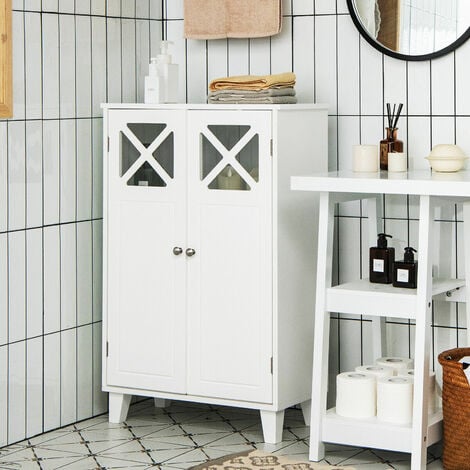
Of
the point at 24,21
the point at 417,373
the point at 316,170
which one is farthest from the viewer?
the point at 316,170

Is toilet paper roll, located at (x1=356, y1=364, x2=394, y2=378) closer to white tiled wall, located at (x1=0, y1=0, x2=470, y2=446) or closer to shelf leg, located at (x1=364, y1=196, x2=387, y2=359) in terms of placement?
shelf leg, located at (x1=364, y1=196, x2=387, y2=359)

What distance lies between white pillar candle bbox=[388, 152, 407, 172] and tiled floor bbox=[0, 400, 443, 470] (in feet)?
3.24

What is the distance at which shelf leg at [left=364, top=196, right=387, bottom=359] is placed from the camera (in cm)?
391

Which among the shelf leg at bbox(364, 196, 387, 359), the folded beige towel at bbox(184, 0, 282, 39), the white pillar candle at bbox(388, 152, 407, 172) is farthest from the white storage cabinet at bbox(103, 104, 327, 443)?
the folded beige towel at bbox(184, 0, 282, 39)

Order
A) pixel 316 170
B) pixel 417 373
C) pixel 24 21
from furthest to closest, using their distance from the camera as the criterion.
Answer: pixel 316 170
pixel 24 21
pixel 417 373

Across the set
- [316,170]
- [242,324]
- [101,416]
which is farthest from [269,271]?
[101,416]

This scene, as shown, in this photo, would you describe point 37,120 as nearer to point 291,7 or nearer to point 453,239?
point 291,7

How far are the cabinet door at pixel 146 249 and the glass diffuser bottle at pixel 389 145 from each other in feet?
2.34

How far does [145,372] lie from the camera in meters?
3.98

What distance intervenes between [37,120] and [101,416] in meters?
1.19

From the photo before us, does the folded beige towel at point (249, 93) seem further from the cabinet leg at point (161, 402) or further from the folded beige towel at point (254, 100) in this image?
the cabinet leg at point (161, 402)

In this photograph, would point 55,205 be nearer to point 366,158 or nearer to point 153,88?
point 153,88

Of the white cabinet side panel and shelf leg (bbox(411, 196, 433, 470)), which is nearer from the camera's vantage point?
shelf leg (bbox(411, 196, 433, 470))

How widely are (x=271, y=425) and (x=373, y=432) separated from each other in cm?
43
